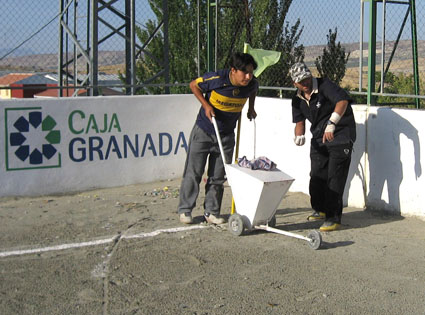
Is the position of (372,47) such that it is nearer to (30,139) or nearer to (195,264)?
(195,264)

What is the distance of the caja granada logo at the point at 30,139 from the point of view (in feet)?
26.1

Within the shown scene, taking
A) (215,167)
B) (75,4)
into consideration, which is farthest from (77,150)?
(75,4)

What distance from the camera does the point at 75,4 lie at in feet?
39.9

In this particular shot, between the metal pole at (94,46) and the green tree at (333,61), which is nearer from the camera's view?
the green tree at (333,61)

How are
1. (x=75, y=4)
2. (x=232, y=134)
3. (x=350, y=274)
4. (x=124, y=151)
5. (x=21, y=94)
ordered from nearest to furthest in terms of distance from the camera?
(x=350, y=274) < (x=232, y=134) < (x=124, y=151) < (x=75, y=4) < (x=21, y=94)

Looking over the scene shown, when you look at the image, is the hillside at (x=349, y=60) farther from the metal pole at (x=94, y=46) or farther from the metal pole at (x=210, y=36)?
the metal pole at (x=210, y=36)

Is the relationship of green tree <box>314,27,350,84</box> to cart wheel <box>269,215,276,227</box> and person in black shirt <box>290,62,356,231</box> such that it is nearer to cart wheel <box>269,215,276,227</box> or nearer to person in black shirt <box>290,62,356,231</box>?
person in black shirt <box>290,62,356,231</box>

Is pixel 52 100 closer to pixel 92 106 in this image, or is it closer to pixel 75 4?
pixel 92 106

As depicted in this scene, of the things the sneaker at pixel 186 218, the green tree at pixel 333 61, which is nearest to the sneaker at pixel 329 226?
the sneaker at pixel 186 218

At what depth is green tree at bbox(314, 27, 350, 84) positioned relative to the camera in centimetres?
881

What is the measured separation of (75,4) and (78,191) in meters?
5.17

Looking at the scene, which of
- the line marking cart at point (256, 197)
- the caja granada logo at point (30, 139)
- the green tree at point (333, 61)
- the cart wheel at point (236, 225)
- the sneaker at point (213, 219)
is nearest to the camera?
the line marking cart at point (256, 197)

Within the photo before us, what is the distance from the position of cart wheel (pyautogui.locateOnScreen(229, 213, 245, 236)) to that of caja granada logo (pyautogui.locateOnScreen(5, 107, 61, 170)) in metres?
3.04

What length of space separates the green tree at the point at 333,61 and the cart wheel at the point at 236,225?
354 cm
